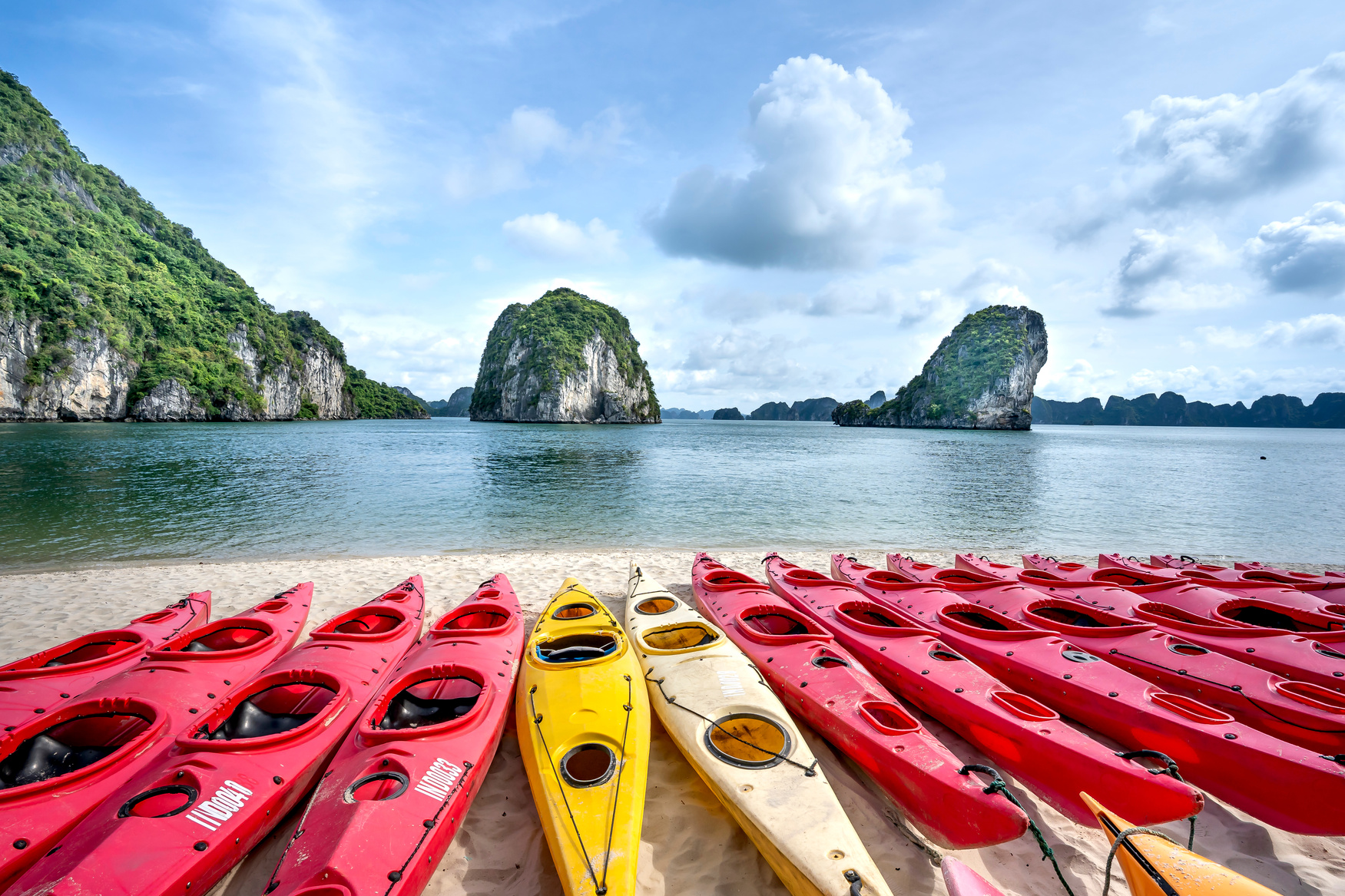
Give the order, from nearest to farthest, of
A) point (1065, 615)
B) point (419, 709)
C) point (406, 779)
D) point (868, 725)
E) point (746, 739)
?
point (406, 779), point (868, 725), point (746, 739), point (419, 709), point (1065, 615)

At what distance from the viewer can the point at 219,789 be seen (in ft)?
10.0

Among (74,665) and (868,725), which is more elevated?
(74,665)

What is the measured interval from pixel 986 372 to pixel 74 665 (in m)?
106

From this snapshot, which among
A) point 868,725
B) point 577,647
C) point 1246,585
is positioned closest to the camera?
point 868,725

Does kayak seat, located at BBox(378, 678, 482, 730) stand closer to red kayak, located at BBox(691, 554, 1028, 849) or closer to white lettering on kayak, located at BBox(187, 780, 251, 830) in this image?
white lettering on kayak, located at BBox(187, 780, 251, 830)

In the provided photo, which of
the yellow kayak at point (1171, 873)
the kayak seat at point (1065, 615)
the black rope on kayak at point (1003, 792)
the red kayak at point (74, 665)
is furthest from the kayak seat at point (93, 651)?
the kayak seat at point (1065, 615)

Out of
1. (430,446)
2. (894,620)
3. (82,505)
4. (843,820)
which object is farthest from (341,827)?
(430,446)

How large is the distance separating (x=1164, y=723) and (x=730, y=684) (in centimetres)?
320

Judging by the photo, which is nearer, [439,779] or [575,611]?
[439,779]

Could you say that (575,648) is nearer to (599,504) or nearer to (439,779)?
(439,779)

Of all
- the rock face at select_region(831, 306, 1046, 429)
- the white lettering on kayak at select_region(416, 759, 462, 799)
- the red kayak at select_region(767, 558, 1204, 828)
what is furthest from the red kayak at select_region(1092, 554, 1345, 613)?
the rock face at select_region(831, 306, 1046, 429)

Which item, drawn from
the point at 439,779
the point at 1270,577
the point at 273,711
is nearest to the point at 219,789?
the point at 439,779

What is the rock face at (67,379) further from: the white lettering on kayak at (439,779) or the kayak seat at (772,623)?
the kayak seat at (772,623)

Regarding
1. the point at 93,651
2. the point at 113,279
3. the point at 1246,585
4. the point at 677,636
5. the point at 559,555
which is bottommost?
the point at 559,555
